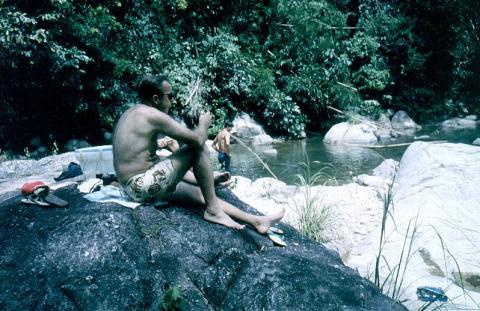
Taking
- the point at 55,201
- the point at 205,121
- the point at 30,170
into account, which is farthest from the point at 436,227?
the point at 30,170

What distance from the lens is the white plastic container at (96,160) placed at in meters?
4.47

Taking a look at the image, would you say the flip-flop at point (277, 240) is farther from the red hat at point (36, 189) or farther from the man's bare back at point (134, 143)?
the red hat at point (36, 189)

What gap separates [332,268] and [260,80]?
11844 mm

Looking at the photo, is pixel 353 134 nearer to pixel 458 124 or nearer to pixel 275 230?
pixel 458 124

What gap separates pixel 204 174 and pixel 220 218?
0.36m

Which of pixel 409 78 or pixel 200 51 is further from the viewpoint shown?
pixel 409 78

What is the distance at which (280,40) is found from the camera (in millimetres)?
15430

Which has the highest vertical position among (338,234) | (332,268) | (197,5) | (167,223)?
(197,5)

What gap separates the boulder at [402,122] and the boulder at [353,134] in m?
2.30

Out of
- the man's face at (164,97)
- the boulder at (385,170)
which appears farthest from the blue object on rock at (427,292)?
the boulder at (385,170)

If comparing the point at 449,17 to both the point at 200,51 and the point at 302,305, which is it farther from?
the point at 302,305

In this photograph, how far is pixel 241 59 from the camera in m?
13.6

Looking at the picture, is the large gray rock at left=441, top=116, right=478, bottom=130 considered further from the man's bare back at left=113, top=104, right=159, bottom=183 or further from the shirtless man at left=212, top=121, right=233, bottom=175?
the man's bare back at left=113, top=104, right=159, bottom=183

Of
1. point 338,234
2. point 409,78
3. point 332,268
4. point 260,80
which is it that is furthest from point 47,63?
point 409,78
